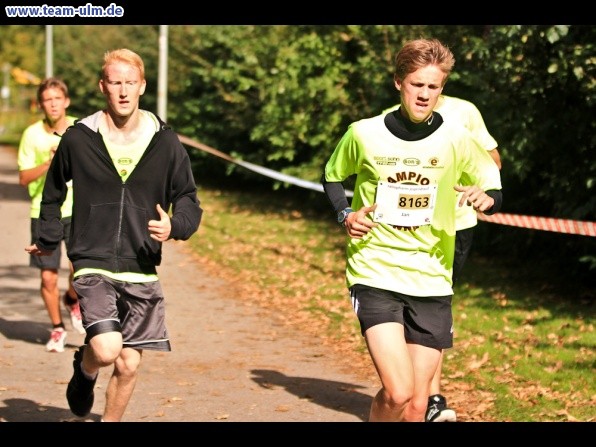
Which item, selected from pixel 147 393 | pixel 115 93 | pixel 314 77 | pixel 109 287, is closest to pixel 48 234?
pixel 109 287

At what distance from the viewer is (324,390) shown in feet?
26.2

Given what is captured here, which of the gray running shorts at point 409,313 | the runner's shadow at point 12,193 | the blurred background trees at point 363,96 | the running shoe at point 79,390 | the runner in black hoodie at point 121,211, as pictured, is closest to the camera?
the gray running shorts at point 409,313

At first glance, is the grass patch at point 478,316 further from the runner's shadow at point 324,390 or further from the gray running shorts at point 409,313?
the gray running shorts at point 409,313

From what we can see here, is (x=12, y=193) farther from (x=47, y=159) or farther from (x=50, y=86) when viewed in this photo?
(x=50, y=86)

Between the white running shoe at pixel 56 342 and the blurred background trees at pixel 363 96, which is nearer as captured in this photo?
the white running shoe at pixel 56 342

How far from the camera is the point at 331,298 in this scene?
12.0 m

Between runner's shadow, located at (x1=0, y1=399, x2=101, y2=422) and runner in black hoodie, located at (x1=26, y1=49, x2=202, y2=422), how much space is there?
1.03 m

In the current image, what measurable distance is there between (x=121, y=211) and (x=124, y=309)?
0.53 meters

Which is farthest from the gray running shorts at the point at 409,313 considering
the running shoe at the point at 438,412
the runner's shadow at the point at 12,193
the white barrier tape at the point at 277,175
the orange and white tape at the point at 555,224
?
the runner's shadow at the point at 12,193

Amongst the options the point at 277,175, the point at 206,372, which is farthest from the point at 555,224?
the point at 277,175

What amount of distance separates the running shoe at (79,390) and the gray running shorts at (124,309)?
319mm

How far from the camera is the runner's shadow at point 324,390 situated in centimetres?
748

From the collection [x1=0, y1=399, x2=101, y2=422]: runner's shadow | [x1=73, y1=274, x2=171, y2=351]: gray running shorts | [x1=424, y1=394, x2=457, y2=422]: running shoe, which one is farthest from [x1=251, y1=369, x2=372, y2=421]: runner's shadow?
[x1=73, y1=274, x2=171, y2=351]: gray running shorts
